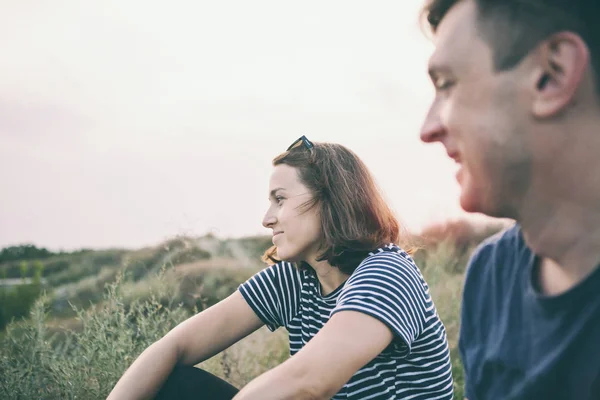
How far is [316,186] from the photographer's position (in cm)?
253

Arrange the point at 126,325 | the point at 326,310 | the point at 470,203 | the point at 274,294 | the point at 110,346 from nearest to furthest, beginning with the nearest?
the point at 470,203, the point at 326,310, the point at 274,294, the point at 110,346, the point at 126,325

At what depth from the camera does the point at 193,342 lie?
265 cm

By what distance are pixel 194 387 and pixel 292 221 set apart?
0.78m

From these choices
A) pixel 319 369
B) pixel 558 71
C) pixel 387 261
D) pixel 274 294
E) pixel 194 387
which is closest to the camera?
pixel 558 71

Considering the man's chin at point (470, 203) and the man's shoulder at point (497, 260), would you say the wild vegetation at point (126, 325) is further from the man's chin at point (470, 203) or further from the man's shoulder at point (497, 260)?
the man's chin at point (470, 203)

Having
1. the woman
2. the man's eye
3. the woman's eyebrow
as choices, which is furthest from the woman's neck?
the man's eye

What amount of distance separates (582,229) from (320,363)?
92 cm

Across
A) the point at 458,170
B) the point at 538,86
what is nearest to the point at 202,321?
the point at 458,170

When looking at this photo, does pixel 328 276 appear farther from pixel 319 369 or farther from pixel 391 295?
pixel 319 369

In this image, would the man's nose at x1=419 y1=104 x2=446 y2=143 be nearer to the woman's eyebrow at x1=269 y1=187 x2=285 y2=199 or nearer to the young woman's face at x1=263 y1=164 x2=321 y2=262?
the young woman's face at x1=263 y1=164 x2=321 y2=262

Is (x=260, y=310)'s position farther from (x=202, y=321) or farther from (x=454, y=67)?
(x=454, y=67)

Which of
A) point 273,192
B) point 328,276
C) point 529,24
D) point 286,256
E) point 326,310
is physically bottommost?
point 326,310

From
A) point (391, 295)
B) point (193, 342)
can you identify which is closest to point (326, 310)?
point (391, 295)

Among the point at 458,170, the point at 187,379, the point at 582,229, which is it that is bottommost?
the point at 187,379
